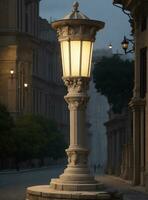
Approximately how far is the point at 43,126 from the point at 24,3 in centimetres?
2428

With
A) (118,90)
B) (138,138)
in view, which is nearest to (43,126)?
(118,90)

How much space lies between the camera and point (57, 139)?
115750mm

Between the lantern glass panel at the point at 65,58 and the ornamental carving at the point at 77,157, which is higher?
the lantern glass panel at the point at 65,58

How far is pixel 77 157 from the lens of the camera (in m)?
12.5

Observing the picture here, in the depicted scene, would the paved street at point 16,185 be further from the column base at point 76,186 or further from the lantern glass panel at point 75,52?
the column base at point 76,186

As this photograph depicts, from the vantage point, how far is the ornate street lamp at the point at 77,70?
489 inches

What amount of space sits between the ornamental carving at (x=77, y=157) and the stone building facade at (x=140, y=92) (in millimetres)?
23156

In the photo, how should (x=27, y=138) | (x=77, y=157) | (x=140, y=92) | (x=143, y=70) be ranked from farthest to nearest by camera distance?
(x=27, y=138), (x=140, y=92), (x=143, y=70), (x=77, y=157)

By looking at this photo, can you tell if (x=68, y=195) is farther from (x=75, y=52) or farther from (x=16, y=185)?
(x=16, y=185)

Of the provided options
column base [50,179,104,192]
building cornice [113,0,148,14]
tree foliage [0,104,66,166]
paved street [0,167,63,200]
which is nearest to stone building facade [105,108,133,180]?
paved street [0,167,63,200]

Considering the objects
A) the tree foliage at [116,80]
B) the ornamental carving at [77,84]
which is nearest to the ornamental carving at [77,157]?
the ornamental carving at [77,84]

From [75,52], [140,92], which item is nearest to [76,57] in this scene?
[75,52]

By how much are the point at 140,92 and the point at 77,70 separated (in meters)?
25.8

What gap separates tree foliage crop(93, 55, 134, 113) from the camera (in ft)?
198
